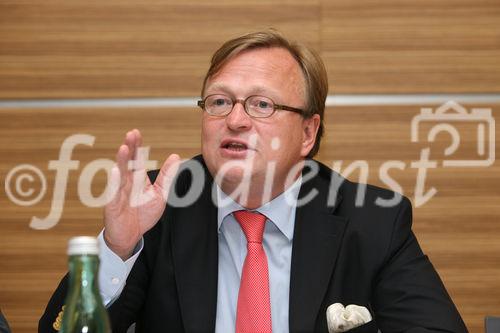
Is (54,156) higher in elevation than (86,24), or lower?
lower

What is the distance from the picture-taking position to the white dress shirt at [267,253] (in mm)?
2043

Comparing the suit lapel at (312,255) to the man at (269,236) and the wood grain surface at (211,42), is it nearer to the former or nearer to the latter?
the man at (269,236)

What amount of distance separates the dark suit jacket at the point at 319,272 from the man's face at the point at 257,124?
0.15 meters

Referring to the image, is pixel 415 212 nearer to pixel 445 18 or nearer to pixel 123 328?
pixel 445 18

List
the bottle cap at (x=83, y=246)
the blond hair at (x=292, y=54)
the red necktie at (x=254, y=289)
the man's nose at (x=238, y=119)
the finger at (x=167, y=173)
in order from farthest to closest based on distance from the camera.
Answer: the blond hair at (x=292, y=54) → the man's nose at (x=238, y=119) → the red necktie at (x=254, y=289) → the finger at (x=167, y=173) → the bottle cap at (x=83, y=246)

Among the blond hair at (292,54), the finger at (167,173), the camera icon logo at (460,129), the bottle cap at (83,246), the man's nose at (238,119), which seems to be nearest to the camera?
the bottle cap at (83,246)

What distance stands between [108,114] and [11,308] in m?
0.89

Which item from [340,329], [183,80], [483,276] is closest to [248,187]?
[340,329]

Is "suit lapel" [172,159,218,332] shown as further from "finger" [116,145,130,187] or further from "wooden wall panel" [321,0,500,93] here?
"wooden wall panel" [321,0,500,93]

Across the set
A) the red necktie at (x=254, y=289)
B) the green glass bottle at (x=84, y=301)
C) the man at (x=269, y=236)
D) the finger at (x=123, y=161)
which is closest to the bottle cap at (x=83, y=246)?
the green glass bottle at (x=84, y=301)

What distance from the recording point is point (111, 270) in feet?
5.65

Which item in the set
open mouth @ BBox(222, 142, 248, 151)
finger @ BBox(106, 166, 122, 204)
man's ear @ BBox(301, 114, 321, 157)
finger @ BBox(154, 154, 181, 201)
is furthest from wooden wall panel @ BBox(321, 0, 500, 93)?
finger @ BBox(106, 166, 122, 204)

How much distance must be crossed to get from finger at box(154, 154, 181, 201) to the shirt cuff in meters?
0.15

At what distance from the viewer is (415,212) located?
10.3ft
